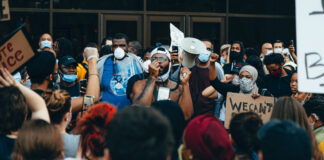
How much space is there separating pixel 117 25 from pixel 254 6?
154 inches

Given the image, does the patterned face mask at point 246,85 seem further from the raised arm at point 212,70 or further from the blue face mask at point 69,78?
the blue face mask at point 69,78

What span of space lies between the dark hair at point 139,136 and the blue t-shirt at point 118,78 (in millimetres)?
3469

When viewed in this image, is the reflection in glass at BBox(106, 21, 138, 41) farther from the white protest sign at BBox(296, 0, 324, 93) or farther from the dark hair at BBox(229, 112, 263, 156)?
the dark hair at BBox(229, 112, 263, 156)

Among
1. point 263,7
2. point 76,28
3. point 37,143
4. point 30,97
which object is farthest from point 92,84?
point 263,7

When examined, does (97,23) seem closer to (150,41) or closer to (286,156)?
(150,41)

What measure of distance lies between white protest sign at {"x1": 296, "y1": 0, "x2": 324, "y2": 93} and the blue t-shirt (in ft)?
8.05

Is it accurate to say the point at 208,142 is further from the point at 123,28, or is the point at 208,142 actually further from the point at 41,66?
the point at 123,28

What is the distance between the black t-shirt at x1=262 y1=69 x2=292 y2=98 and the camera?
6.31m

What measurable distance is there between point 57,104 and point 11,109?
546mm

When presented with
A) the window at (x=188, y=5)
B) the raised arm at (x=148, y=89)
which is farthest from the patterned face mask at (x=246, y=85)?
the window at (x=188, y=5)

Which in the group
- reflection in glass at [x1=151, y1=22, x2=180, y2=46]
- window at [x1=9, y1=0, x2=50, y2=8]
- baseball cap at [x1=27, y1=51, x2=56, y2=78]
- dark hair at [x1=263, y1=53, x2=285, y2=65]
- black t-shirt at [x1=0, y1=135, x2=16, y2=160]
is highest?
window at [x1=9, y1=0, x2=50, y2=8]

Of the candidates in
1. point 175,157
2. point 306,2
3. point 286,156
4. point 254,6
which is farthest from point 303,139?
point 254,6

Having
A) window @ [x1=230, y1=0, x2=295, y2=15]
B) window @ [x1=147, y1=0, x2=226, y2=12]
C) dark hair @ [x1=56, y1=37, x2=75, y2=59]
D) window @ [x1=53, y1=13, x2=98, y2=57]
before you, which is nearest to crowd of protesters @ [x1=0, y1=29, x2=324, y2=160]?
dark hair @ [x1=56, y1=37, x2=75, y2=59]

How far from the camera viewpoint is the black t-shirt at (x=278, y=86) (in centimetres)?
631
